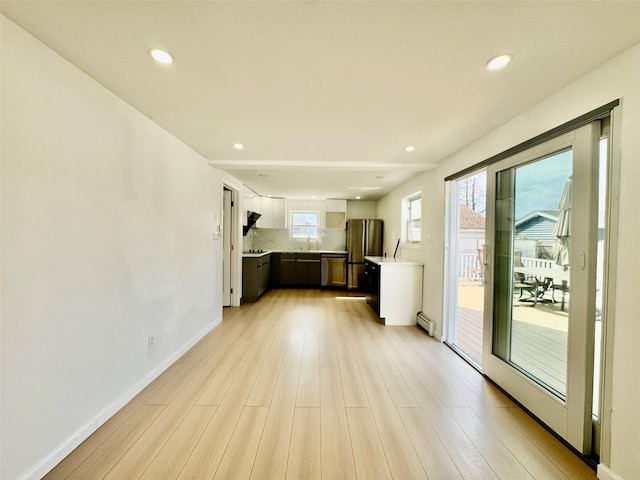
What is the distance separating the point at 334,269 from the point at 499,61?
213 inches

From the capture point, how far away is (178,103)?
6.59ft

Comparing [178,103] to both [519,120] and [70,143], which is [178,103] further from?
[519,120]

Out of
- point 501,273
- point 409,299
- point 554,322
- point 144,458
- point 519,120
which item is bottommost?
point 144,458

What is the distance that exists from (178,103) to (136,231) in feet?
3.40

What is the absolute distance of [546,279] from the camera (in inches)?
76.7

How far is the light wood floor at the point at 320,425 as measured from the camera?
59.0 inches

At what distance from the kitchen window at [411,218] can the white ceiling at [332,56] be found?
2234 mm

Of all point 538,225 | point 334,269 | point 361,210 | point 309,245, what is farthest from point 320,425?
point 361,210

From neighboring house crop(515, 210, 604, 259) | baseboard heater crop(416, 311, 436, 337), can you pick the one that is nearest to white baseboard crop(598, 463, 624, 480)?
neighboring house crop(515, 210, 604, 259)

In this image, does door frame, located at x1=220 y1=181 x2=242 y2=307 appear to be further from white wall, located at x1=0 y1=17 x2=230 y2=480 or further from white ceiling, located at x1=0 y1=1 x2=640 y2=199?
white ceiling, located at x1=0 y1=1 x2=640 y2=199

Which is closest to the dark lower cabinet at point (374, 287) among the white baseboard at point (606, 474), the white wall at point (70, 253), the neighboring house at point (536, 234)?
the neighboring house at point (536, 234)

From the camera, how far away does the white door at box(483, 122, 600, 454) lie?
1.59 meters

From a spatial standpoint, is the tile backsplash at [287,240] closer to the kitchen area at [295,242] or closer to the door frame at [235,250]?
the kitchen area at [295,242]

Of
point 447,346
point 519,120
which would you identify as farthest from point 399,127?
point 447,346
